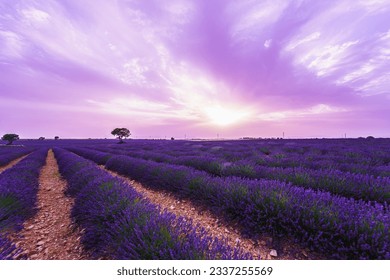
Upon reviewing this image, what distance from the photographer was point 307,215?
233cm

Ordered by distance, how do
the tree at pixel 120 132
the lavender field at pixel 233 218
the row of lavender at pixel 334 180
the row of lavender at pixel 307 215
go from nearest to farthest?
the lavender field at pixel 233 218 → the row of lavender at pixel 307 215 → the row of lavender at pixel 334 180 → the tree at pixel 120 132

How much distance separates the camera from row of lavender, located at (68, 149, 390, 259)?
186 cm

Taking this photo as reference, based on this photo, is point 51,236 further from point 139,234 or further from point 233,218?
point 233,218

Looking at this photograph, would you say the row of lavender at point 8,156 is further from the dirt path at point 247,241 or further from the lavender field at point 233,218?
the dirt path at point 247,241

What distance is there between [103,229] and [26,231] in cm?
173

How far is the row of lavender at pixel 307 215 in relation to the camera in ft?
6.10

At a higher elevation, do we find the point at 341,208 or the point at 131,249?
the point at 341,208

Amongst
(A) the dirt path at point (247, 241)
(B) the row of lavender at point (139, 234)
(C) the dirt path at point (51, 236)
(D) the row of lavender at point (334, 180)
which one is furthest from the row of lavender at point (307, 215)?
(C) the dirt path at point (51, 236)

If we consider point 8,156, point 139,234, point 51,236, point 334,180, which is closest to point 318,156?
point 334,180

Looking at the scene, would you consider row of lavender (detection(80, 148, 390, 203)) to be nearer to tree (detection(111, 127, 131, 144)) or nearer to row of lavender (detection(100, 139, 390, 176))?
row of lavender (detection(100, 139, 390, 176))

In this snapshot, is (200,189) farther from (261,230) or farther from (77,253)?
(77,253)

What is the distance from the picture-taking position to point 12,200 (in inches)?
132

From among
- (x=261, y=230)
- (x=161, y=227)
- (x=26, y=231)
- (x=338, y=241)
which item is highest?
(x=161, y=227)
